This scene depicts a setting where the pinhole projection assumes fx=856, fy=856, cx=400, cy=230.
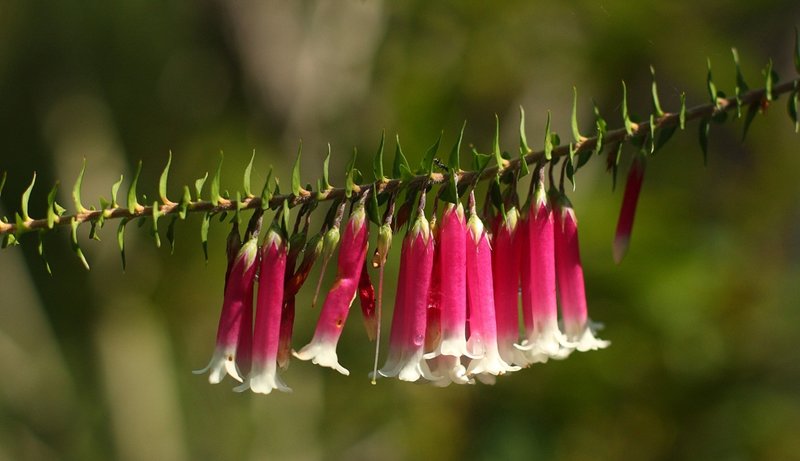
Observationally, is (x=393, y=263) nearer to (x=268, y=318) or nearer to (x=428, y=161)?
(x=268, y=318)

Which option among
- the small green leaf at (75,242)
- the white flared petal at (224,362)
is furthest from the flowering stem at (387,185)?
the white flared petal at (224,362)

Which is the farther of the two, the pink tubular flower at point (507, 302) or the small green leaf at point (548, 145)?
the pink tubular flower at point (507, 302)

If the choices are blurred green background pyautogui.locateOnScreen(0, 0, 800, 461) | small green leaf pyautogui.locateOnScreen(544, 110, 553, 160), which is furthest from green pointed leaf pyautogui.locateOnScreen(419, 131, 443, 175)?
blurred green background pyautogui.locateOnScreen(0, 0, 800, 461)

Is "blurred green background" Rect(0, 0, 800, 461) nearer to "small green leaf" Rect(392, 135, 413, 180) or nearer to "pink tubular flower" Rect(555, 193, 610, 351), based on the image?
"pink tubular flower" Rect(555, 193, 610, 351)

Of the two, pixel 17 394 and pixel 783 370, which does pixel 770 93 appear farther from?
pixel 17 394

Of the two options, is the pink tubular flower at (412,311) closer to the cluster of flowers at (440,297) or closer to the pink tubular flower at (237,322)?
the cluster of flowers at (440,297)

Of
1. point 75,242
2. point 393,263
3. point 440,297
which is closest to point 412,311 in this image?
point 440,297

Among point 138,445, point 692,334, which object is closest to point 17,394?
point 138,445
